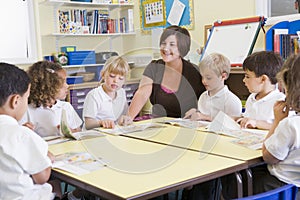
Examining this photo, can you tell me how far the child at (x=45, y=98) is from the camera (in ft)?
6.48

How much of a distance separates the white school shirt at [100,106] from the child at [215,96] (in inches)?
18.5

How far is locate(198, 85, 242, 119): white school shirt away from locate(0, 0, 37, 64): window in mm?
2450

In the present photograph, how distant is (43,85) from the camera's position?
1967mm

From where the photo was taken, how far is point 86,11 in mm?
4246

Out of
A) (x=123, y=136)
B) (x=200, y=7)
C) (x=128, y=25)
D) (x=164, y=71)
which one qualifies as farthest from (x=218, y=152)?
(x=128, y=25)

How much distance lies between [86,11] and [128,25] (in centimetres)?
56

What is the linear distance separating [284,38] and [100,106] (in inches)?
61.2

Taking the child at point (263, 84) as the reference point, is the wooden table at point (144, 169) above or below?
below

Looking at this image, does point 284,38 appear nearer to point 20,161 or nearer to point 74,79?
point 74,79

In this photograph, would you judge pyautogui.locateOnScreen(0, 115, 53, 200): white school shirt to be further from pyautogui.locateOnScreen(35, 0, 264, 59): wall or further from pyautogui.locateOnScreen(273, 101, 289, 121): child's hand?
pyautogui.locateOnScreen(35, 0, 264, 59): wall

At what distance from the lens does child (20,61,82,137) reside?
77.7 inches

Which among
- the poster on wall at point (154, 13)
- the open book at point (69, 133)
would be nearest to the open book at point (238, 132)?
the open book at point (69, 133)

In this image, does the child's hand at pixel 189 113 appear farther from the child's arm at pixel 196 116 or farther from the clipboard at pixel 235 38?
the clipboard at pixel 235 38

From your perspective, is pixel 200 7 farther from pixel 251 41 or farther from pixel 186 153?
pixel 186 153
